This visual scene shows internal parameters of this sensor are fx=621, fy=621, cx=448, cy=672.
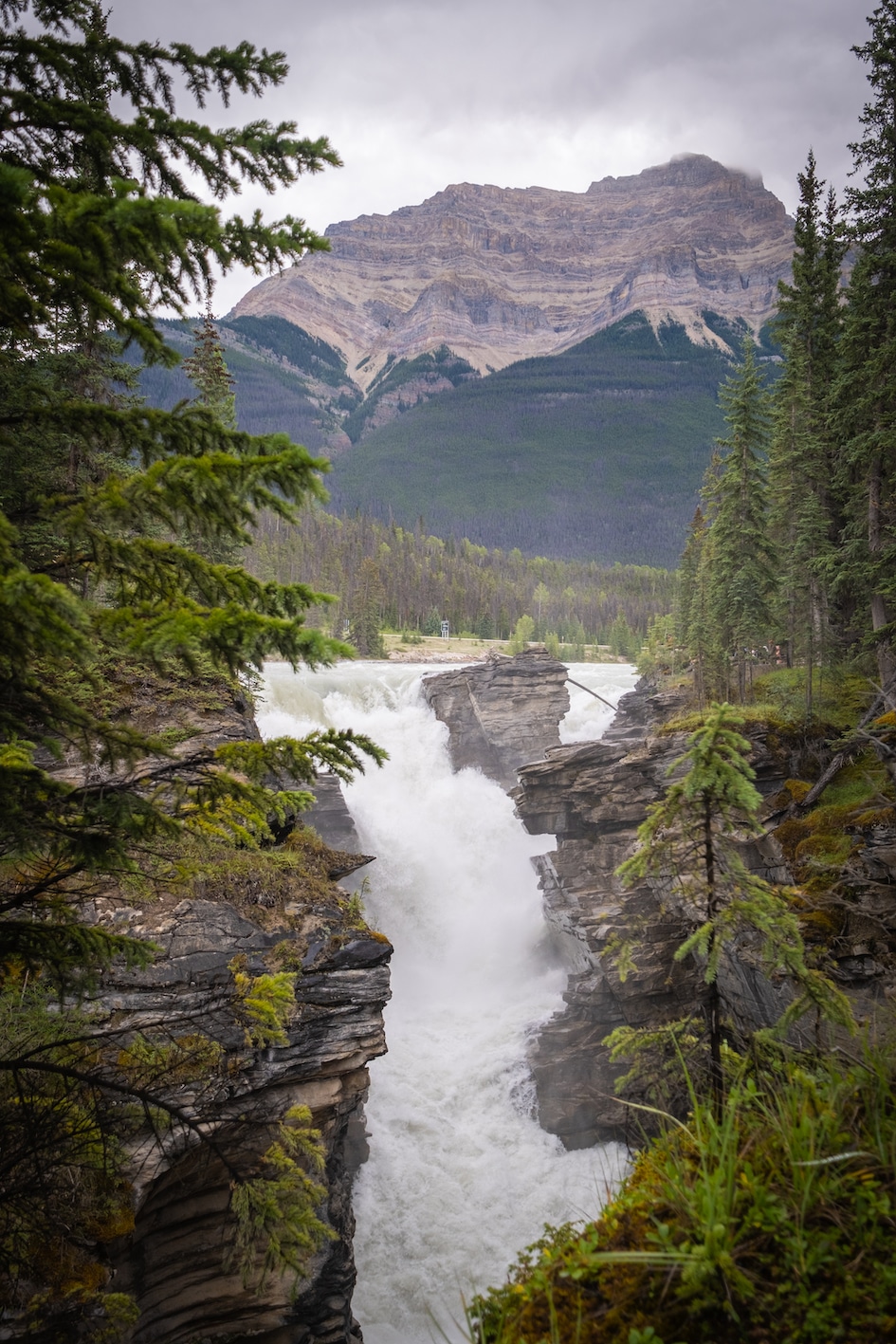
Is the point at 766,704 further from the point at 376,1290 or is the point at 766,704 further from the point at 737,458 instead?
the point at 376,1290

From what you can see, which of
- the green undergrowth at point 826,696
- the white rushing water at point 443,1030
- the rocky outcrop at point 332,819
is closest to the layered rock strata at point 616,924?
the white rushing water at point 443,1030

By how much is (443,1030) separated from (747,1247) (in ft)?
66.9

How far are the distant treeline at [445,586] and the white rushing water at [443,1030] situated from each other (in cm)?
3584

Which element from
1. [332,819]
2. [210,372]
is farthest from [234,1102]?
[210,372]

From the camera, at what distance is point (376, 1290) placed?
43.2 ft

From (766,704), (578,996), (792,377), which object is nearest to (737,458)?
(792,377)

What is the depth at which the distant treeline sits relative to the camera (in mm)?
92125

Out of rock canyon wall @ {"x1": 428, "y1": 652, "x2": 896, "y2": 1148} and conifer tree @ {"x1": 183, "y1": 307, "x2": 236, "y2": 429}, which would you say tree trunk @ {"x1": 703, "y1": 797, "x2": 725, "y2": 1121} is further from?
conifer tree @ {"x1": 183, "y1": 307, "x2": 236, "y2": 429}

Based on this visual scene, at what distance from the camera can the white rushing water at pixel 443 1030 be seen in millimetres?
13742

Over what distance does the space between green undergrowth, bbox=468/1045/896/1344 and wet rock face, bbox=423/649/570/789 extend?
3510cm

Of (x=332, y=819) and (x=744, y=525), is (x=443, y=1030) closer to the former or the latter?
(x=332, y=819)

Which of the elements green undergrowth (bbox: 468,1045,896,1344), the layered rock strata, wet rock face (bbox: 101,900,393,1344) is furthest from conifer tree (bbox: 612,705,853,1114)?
wet rock face (bbox: 101,900,393,1344)

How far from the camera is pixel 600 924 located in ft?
66.0

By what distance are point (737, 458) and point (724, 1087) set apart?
24576 mm
